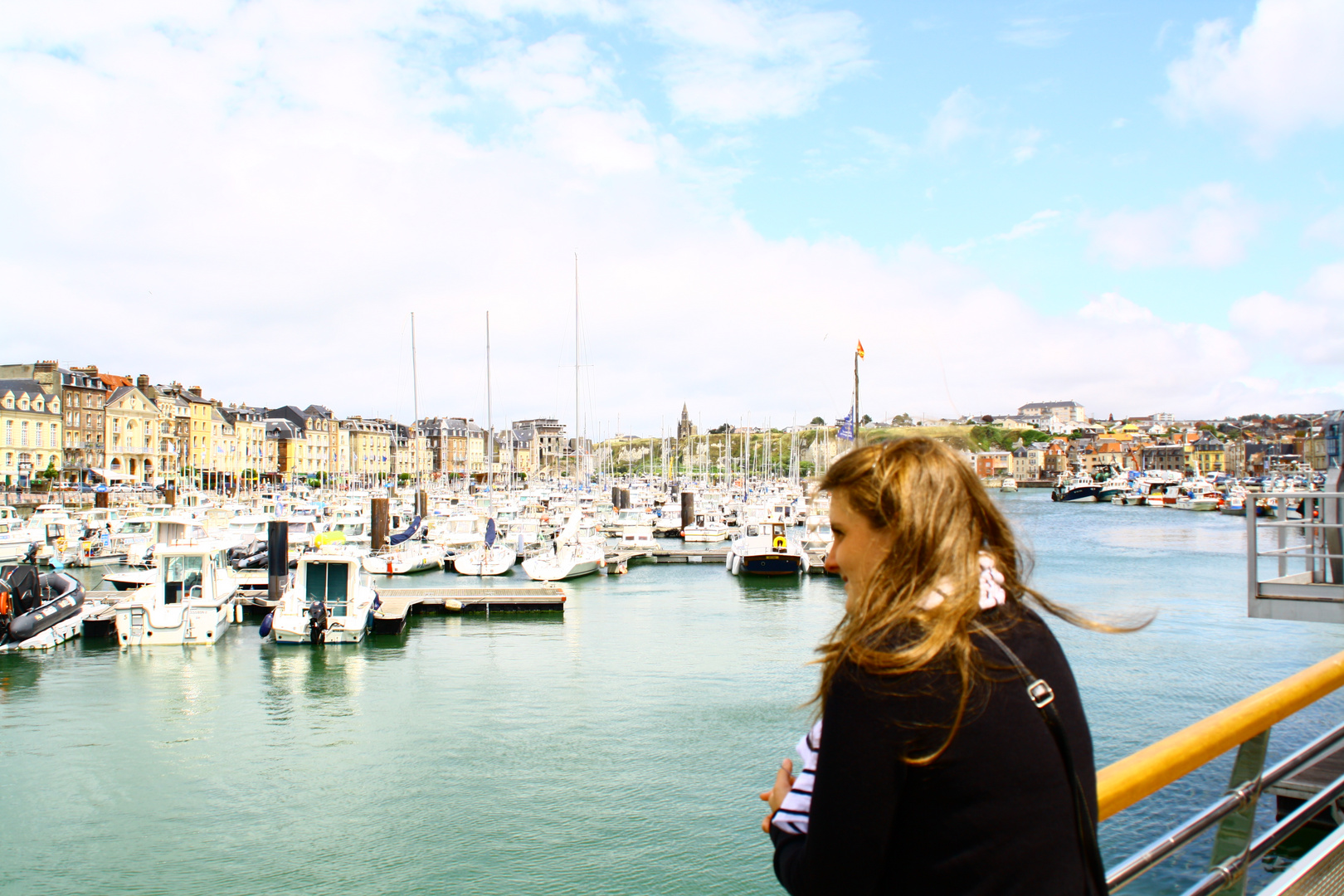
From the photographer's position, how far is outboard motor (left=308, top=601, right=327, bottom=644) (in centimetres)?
2658

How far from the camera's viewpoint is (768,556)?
42844 millimetres

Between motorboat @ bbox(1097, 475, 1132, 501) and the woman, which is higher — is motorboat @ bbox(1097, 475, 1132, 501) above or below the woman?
below

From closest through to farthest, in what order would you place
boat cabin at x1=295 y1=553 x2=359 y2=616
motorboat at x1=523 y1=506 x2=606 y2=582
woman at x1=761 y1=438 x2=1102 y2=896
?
1. woman at x1=761 y1=438 x2=1102 y2=896
2. boat cabin at x1=295 y1=553 x2=359 y2=616
3. motorboat at x1=523 y1=506 x2=606 y2=582

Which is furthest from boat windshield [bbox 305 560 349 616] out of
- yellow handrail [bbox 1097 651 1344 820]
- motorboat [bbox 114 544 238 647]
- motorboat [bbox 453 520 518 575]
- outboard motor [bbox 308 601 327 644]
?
yellow handrail [bbox 1097 651 1344 820]

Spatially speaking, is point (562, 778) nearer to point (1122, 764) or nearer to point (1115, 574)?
point (1122, 764)

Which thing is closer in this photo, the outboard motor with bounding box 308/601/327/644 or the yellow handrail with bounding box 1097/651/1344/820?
the yellow handrail with bounding box 1097/651/1344/820

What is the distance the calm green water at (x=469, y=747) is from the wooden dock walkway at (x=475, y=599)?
1170 millimetres

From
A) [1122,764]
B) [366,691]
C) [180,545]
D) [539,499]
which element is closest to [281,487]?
[539,499]

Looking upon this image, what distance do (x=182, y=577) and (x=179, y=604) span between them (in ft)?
3.69

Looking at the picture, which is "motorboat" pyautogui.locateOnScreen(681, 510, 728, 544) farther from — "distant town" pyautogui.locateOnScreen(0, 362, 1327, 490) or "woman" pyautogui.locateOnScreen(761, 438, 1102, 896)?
"woman" pyautogui.locateOnScreen(761, 438, 1102, 896)

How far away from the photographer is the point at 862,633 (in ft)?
6.13

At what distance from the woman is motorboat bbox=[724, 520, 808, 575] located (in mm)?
41289

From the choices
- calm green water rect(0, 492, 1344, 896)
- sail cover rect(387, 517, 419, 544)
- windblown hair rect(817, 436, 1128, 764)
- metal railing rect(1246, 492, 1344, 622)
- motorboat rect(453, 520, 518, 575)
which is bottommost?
calm green water rect(0, 492, 1344, 896)

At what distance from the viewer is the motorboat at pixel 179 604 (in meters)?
26.1
